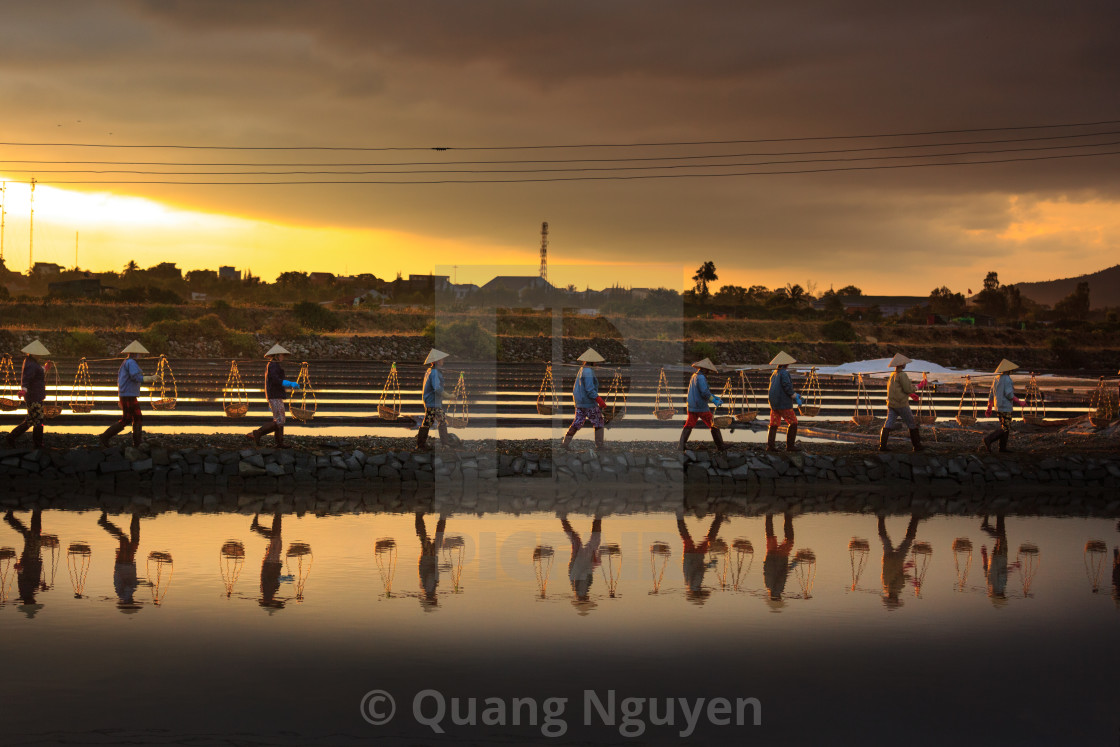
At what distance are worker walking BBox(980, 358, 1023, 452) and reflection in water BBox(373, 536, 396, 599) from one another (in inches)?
422

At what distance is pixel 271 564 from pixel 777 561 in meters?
5.19

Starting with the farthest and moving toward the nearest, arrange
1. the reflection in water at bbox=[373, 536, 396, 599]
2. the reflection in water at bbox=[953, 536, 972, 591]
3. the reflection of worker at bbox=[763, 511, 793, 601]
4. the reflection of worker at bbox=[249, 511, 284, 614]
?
1. the reflection in water at bbox=[953, 536, 972, 591]
2. the reflection of worker at bbox=[763, 511, 793, 601]
3. the reflection in water at bbox=[373, 536, 396, 599]
4. the reflection of worker at bbox=[249, 511, 284, 614]

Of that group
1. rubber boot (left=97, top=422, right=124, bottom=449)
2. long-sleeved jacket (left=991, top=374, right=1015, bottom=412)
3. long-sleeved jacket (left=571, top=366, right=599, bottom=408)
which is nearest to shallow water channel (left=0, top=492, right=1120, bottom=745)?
rubber boot (left=97, top=422, right=124, bottom=449)

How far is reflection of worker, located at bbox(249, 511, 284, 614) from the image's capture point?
8.41m

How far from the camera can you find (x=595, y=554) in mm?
10438

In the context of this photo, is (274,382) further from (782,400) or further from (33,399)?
(782,400)

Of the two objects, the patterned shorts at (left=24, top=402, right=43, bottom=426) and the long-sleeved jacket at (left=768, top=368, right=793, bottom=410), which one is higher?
the long-sleeved jacket at (left=768, top=368, right=793, bottom=410)

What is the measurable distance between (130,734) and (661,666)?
348cm

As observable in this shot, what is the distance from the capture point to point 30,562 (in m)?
9.51

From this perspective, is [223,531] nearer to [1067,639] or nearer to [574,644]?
[574,644]

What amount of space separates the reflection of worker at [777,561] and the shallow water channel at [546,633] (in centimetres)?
6

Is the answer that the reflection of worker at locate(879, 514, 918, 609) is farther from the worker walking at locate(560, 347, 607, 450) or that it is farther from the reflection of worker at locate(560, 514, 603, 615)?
the worker walking at locate(560, 347, 607, 450)

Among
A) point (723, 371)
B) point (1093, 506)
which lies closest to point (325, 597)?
point (1093, 506)

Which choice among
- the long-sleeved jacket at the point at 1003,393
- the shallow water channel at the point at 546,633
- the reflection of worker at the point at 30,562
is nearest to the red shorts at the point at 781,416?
the long-sleeved jacket at the point at 1003,393
